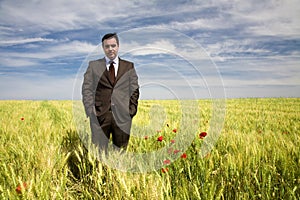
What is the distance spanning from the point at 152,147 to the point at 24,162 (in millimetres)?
1520

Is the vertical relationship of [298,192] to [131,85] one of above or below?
below

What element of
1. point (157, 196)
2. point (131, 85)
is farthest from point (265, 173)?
point (131, 85)

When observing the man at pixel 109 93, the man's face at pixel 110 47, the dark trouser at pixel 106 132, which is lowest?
the dark trouser at pixel 106 132

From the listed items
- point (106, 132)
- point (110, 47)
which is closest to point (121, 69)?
point (110, 47)

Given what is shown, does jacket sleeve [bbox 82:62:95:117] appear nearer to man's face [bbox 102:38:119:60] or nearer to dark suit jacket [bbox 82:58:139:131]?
dark suit jacket [bbox 82:58:139:131]

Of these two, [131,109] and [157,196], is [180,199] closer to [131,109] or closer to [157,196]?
[157,196]

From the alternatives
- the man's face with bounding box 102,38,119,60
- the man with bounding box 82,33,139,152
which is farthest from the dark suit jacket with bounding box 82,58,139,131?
the man's face with bounding box 102,38,119,60

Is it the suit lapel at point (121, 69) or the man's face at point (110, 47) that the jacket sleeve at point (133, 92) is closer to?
the suit lapel at point (121, 69)

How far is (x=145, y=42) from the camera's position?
3.37 metres

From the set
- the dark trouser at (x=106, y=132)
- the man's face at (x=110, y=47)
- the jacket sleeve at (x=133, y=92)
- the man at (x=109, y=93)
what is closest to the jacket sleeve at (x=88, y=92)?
the man at (x=109, y=93)

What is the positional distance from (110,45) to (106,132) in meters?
1.11

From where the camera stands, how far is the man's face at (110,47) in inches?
130

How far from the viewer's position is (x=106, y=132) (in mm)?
3471

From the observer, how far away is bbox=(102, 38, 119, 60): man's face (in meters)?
3.31
